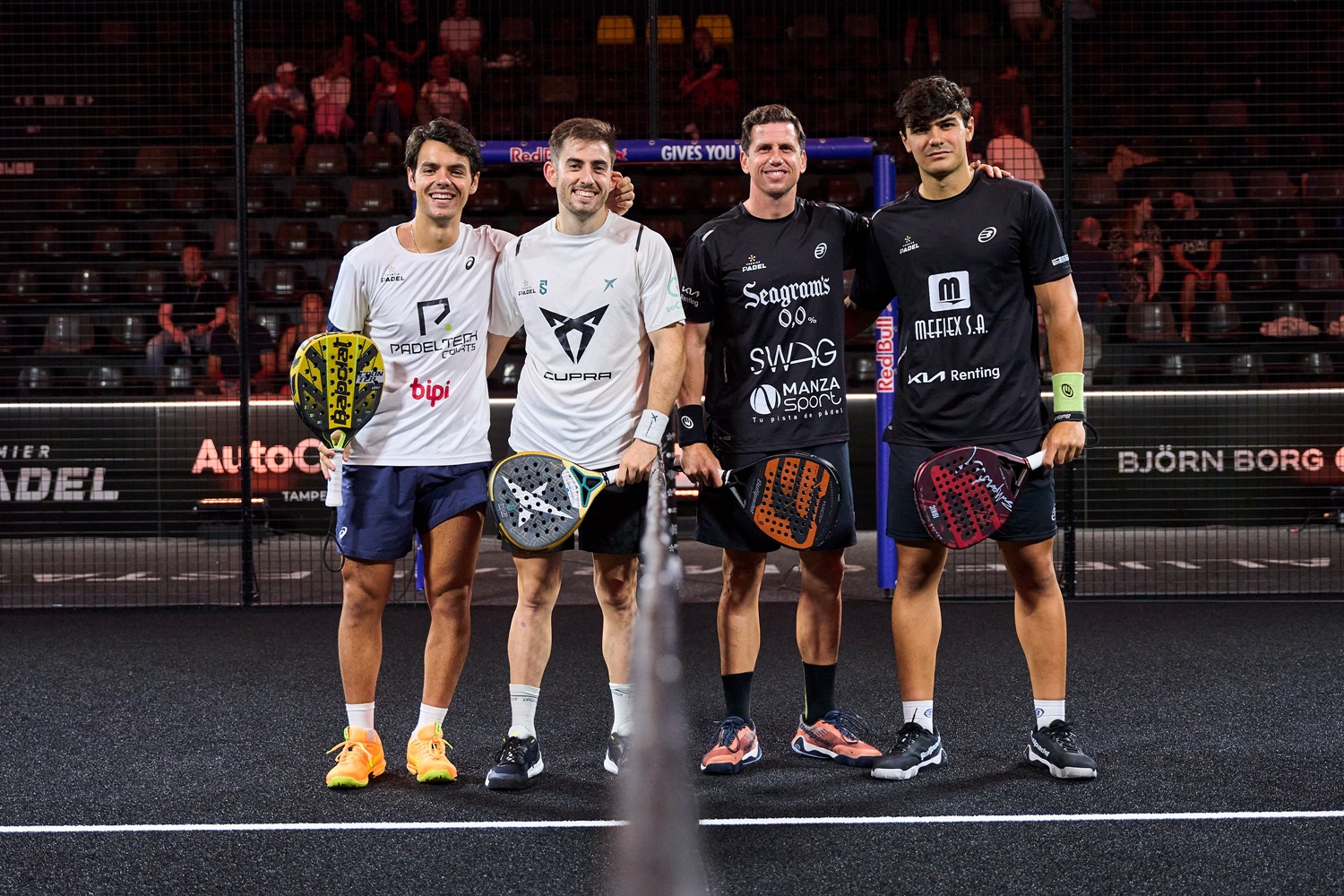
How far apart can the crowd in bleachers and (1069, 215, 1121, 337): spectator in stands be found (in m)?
0.05

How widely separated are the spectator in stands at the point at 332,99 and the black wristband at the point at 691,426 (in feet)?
22.4

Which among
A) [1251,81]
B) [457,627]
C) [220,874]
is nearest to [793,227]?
[457,627]

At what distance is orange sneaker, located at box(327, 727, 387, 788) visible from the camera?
9.68 feet

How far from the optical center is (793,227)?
3246 millimetres

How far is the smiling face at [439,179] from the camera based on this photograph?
10.3 feet

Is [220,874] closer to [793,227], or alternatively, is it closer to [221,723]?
[221,723]

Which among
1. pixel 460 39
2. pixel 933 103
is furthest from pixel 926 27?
pixel 933 103

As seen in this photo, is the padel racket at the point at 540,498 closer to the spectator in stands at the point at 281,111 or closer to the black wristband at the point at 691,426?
the black wristband at the point at 691,426

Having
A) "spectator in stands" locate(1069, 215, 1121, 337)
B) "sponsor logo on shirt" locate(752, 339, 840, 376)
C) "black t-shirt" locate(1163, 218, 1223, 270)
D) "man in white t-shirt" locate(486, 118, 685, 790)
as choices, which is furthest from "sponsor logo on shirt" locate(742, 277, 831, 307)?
"black t-shirt" locate(1163, 218, 1223, 270)

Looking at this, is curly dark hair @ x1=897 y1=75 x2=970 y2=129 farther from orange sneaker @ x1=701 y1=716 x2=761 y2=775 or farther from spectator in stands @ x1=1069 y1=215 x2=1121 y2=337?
spectator in stands @ x1=1069 y1=215 x2=1121 y2=337

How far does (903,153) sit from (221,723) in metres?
7.28

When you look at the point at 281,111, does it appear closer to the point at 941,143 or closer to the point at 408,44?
the point at 408,44

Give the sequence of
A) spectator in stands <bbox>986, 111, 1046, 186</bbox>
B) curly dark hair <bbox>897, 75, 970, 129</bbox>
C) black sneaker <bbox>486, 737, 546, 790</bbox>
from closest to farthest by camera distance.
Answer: black sneaker <bbox>486, 737, 546, 790</bbox> → curly dark hair <bbox>897, 75, 970, 129</bbox> → spectator in stands <bbox>986, 111, 1046, 186</bbox>

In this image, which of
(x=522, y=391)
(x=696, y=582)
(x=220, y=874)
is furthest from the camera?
(x=696, y=582)
